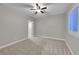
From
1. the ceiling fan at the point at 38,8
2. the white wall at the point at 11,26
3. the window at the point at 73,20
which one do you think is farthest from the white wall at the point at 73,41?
the white wall at the point at 11,26

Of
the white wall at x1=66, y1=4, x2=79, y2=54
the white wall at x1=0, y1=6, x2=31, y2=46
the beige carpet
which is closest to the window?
the white wall at x1=66, y1=4, x2=79, y2=54

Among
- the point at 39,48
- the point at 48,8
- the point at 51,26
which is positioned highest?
the point at 48,8

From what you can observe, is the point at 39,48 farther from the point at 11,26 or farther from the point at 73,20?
the point at 73,20

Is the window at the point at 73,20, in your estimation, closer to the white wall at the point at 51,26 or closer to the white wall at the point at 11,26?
the white wall at the point at 51,26

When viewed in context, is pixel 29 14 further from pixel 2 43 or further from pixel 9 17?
pixel 2 43

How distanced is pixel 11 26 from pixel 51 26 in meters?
0.62

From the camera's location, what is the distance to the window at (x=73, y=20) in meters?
1.53

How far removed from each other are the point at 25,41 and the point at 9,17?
437 mm

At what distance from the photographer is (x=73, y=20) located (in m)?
1.58

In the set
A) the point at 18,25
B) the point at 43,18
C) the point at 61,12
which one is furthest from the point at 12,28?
the point at 61,12

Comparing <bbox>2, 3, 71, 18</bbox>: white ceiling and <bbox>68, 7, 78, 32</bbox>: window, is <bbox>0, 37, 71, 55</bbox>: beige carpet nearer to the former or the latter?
<bbox>68, 7, 78, 32</bbox>: window

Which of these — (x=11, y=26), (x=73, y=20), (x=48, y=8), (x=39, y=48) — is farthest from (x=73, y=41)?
(x=11, y=26)

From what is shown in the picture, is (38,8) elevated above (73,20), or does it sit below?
above

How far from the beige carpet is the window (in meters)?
0.26
